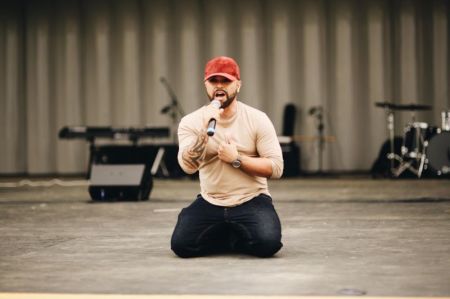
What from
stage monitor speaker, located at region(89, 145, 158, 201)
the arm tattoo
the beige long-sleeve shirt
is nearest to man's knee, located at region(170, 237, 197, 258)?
the beige long-sleeve shirt

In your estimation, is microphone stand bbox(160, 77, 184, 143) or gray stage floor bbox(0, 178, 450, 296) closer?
gray stage floor bbox(0, 178, 450, 296)

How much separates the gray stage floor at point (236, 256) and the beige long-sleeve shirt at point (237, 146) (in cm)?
33

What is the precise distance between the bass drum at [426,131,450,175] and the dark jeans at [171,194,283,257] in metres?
6.66

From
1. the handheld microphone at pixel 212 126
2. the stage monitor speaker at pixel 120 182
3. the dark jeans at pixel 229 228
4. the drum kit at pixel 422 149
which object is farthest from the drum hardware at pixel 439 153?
the handheld microphone at pixel 212 126

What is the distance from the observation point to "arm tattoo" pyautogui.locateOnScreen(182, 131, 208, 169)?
3889 millimetres

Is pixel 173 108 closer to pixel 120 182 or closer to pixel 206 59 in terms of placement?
pixel 206 59

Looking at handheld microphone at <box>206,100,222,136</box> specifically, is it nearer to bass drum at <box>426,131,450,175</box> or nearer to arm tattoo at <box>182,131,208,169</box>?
arm tattoo at <box>182,131,208,169</box>

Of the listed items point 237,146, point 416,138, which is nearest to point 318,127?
point 416,138

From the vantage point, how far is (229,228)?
167 inches

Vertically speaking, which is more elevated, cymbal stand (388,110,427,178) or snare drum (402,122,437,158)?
snare drum (402,122,437,158)

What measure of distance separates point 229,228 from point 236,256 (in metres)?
0.15

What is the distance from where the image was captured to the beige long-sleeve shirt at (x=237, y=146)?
411 cm

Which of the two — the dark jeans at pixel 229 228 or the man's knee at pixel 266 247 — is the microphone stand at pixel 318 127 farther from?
the man's knee at pixel 266 247

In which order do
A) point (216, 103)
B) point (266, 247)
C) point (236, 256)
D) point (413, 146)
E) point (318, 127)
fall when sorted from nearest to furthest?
point (216, 103), point (266, 247), point (236, 256), point (413, 146), point (318, 127)
